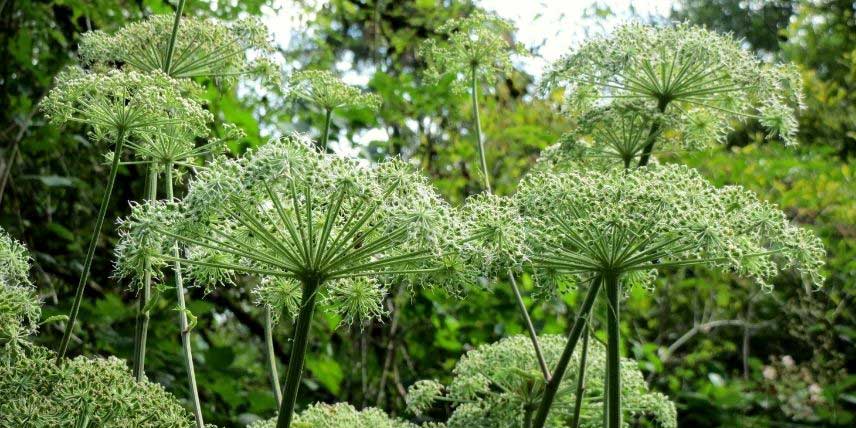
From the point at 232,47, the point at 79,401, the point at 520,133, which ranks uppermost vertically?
the point at 520,133

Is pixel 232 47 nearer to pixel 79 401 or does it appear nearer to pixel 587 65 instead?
pixel 587 65

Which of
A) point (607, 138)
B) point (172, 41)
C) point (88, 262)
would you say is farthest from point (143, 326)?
point (607, 138)

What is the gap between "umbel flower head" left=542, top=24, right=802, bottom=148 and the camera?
11.6 feet

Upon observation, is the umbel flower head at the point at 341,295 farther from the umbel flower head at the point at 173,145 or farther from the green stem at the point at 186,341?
the umbel flower head at the point at 173,145

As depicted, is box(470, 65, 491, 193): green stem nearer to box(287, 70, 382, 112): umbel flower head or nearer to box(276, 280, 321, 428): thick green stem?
box(287, 70, 382, 112): umbel flower head

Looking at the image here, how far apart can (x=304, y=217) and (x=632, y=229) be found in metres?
0.94

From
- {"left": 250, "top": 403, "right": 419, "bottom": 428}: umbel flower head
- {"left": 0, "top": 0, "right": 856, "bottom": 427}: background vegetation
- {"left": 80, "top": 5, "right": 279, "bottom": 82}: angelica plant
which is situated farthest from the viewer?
{"left": 0, "top": 0, "right": 856, "bottom": 427}: background vegetation

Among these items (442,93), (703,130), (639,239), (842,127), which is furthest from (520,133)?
(842,127)

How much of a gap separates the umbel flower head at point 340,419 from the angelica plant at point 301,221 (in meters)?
0.77

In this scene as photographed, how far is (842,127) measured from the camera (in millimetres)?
12766

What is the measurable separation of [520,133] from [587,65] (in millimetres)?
4101

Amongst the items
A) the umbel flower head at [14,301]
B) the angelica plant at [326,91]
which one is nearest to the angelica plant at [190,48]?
the angelica plant at [326,91]

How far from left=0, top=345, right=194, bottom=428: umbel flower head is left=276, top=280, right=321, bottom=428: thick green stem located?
1.41 ft

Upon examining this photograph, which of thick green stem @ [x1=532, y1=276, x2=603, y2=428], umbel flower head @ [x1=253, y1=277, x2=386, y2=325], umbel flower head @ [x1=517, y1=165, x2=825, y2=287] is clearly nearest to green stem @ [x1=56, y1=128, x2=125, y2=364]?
umbel flower head @ [x1=253, y1=277, x2=386, y2=325]
